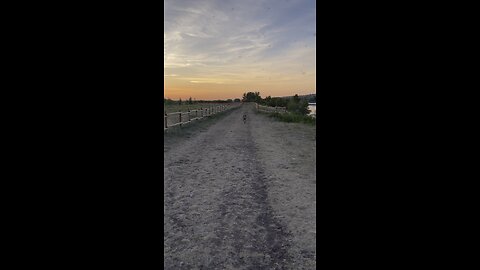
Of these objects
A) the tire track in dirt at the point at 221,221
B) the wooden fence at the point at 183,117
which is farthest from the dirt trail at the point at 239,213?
the wooden fence at the point at 183,117

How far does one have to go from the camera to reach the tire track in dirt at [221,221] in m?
2.87

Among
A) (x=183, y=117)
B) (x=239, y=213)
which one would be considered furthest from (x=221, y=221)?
(x=183, y=117)

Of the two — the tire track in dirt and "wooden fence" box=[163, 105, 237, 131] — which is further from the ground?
"wooden fence" box=[163, 105, 237, 131]

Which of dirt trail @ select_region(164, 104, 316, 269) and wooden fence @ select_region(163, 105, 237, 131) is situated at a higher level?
wooden fence @ select_region(163, 105, 237, 131)

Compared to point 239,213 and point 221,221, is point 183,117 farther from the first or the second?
point 221,221

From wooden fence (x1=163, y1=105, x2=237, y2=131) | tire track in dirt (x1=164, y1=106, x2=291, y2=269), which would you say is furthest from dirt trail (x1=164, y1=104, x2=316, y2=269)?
wooden fence (x1=163, y1=105, x2=237, y2=131)

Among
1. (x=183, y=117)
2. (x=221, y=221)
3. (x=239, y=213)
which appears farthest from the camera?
(x=183, y=117)

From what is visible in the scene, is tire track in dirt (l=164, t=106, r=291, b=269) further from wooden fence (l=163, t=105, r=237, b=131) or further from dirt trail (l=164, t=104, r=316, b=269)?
wooden fence (l=163, t=105, r=237, b=131)

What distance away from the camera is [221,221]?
3.73 meters

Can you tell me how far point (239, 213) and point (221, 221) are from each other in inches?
12.9

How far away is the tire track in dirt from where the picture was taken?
2.87 m

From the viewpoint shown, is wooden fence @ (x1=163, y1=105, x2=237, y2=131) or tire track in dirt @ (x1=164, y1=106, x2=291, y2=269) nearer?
tire track in dirt @ (x1=164, y1=106, x2=291, y2=269)
